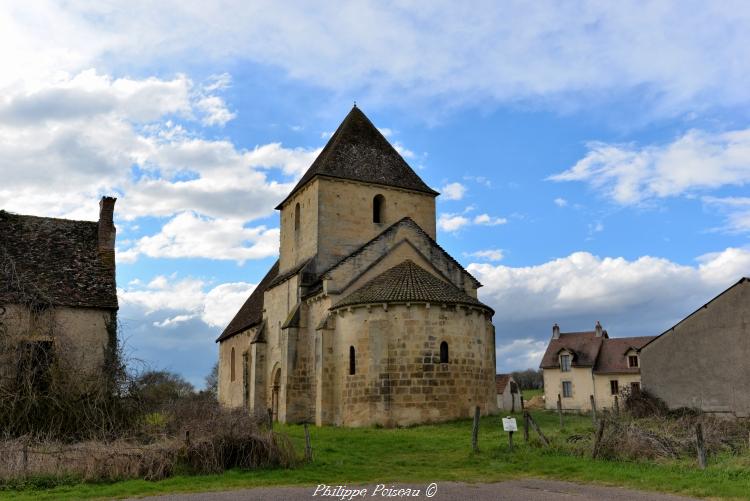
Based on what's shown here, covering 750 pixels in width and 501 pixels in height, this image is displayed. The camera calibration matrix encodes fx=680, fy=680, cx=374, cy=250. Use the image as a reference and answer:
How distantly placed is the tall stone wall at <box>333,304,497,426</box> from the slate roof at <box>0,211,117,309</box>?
920cm

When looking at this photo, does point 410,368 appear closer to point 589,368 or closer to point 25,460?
point 25,460

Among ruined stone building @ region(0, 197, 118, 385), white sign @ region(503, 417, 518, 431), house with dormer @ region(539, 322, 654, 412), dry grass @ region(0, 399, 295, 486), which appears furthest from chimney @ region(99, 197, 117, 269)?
house with dormer @ region(539, 322, 654, 412)

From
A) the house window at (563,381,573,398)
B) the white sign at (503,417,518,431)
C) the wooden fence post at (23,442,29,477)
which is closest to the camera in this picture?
the wooden fence post at (23,442,29,477)

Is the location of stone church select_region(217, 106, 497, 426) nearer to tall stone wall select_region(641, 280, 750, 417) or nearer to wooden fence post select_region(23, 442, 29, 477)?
tall stone wall select_region(641, 280, 750, 417)

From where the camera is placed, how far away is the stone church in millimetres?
24844

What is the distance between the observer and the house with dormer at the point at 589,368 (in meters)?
48.7

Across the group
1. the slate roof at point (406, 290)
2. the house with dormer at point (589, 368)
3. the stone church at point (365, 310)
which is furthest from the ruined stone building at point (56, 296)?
the house with dormer at point (589, 368)

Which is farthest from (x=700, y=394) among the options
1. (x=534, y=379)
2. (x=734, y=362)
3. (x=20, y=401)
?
(x=534, y=379)

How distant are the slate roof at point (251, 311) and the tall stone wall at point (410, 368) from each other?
13.2 metres

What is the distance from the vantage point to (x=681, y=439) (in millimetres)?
16328

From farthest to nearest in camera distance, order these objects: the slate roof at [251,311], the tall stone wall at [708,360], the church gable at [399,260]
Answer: the slate roof at [251,311]
the church gable at [399,260]
the tall stone wall at [708,360]

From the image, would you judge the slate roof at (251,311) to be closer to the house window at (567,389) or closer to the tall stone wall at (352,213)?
the tall stone wall at (352,213)

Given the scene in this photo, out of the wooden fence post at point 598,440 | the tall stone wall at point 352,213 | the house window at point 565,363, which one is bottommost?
the wooden fence post at point 598,440

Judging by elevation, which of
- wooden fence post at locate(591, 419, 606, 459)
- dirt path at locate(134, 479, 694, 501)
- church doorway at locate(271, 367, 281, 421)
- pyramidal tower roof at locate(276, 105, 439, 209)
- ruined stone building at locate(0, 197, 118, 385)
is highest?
pyramidal tower roof at locate(276, 105, 439, 209)
